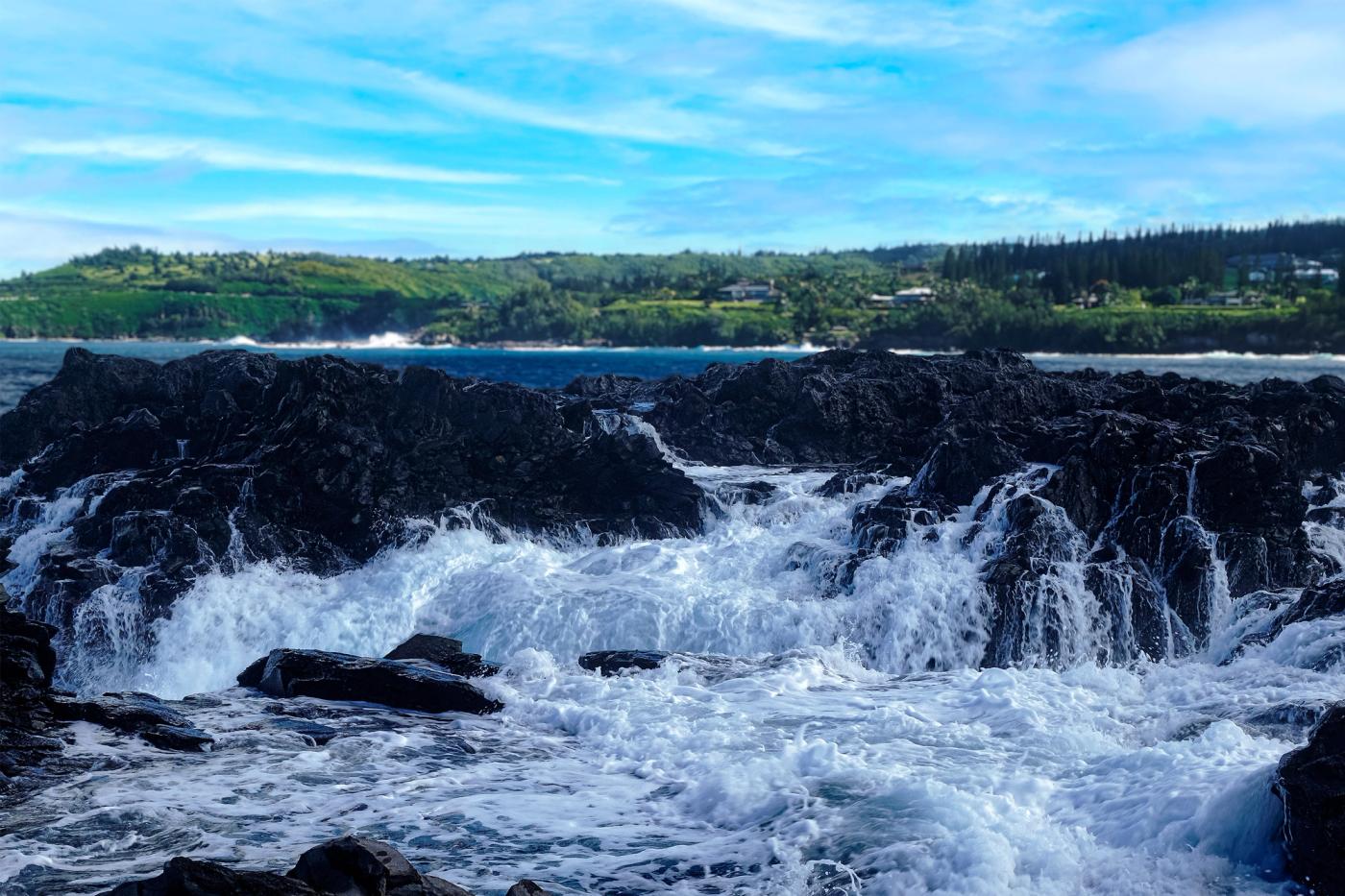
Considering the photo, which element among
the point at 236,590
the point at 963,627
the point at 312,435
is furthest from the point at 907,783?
the point at 312,435

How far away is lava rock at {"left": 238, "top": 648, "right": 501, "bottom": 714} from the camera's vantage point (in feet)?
66.1

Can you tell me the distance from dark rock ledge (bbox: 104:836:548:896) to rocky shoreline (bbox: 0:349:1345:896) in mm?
6324

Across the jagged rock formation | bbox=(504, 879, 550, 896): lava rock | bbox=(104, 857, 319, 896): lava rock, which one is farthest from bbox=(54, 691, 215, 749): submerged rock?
the jagged rock formation

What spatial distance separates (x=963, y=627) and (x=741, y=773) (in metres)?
9.41

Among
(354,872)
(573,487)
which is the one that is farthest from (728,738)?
(573,487)

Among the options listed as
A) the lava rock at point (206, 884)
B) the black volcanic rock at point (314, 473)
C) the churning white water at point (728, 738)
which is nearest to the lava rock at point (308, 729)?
the churning white water at point (728, 738)

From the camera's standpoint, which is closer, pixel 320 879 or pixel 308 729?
pixel 320 879

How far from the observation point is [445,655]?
22391mm

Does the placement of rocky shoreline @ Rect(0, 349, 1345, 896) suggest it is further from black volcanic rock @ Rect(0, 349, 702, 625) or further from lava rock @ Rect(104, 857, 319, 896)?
lava rock @ Rect(104, 857, 319, 896)

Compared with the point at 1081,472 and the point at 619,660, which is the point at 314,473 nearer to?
the point at 619,660

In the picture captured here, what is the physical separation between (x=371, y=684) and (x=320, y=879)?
946 cm

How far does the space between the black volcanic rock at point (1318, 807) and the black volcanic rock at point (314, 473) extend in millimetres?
19120

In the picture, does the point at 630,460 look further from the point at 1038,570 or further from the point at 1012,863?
the point at 1012,863

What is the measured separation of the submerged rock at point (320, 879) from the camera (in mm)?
10484
